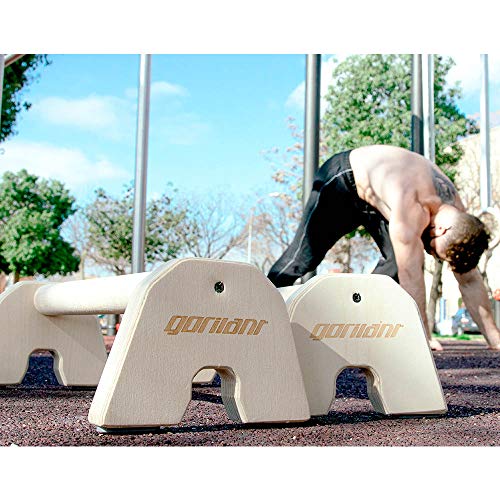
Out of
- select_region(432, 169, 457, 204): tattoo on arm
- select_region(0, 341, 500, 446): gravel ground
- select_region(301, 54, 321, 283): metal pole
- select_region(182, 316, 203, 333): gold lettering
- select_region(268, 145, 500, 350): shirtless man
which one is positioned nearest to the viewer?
select_region(0, 341, 500, 446): gravel ground

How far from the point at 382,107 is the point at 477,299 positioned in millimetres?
10280

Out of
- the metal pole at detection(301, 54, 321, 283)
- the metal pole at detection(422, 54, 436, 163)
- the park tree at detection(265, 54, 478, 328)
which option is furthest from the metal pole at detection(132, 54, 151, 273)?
the park tree at detection(265, 54, 478, 328)

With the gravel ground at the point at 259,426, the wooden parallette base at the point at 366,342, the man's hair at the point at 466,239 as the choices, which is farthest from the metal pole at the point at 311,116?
the wooden parallette base at the point at 366,342

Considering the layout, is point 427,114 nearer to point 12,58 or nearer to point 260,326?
point 12,58

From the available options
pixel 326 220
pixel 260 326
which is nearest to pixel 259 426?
pixel 260 326

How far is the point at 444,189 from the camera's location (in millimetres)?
3705

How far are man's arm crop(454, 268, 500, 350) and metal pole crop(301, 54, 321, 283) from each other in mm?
1661

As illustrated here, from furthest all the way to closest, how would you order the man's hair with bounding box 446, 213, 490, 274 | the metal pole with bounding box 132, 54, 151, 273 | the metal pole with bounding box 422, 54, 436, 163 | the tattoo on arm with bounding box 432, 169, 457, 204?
the metal pole with bounding box 422, 54, 436, 163
the metal pole with bounding box 132, 54, 151, 273
the tattoo on arm with bounding box 432, 169, 457, 204
the man's hair with bounding box 446, 213, 490, 274

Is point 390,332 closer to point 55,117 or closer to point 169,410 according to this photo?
point 169,410

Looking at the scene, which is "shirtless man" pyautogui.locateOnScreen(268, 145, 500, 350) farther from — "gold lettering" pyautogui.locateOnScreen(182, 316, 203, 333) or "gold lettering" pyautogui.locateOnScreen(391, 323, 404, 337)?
"gold lettering" pyautogui.locateOnScreen(182, 316, 203, 333)

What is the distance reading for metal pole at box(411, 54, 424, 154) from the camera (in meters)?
6.79

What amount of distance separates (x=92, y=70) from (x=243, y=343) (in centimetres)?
2180

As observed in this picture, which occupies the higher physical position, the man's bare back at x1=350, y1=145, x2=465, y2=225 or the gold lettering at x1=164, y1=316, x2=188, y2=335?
the man's bare back at x1=350, y1=145, x2=465, y2=225
